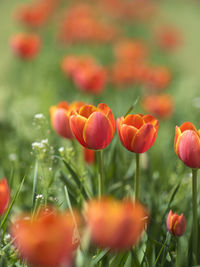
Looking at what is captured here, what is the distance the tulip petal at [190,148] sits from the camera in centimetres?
68

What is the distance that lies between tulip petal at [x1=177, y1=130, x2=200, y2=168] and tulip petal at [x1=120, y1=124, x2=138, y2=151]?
0.09 meters

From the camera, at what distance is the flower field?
18.5 inches

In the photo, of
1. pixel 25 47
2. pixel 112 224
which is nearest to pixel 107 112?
pixel 112 224

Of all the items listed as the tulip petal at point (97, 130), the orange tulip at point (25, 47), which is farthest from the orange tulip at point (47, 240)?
the orange tulip at point (25, 47)

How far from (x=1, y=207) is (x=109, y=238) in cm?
28

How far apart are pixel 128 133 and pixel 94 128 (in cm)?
7

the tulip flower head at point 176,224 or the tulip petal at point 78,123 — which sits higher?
the tulip petal at point 78,123

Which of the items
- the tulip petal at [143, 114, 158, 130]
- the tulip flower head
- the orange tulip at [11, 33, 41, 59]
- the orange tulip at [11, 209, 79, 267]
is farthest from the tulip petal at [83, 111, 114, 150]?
the orange tulip at [11, 33, 41, 59]

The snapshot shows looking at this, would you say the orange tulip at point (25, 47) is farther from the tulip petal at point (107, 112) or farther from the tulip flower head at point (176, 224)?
the tulip flower head at point (176, 224)

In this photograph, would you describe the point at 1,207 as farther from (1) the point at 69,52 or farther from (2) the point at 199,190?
(1) the point at 69,52

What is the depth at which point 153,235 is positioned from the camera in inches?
32.4

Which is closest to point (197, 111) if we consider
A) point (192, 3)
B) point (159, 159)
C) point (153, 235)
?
point (159, 159)

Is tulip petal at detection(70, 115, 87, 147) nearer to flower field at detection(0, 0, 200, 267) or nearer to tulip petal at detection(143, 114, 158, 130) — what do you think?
flower field at detection(0, 0, 200, 267)

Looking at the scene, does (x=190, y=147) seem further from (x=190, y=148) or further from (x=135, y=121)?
(x=135, y=121)
